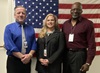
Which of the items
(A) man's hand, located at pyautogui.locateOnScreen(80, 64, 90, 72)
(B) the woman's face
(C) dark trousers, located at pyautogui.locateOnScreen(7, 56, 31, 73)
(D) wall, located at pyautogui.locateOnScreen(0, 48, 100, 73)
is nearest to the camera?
(A) man's hand, located at pyautogui.locateOnScreen(80, 64, 90, 72)

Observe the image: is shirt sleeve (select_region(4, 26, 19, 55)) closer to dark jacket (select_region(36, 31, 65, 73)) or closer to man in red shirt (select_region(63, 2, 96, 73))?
dark jacket (select_region(36, 31, 65, 73))

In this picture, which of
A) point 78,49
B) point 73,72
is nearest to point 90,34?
point 78,49

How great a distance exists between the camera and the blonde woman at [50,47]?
2.66 meters

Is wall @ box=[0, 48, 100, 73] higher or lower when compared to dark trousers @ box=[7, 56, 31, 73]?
lower

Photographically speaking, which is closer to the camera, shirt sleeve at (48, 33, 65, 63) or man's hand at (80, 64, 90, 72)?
man's hand at (80, 64, 90, 72)

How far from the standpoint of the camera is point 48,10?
3.13 m

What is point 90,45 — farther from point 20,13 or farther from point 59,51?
point 20,13

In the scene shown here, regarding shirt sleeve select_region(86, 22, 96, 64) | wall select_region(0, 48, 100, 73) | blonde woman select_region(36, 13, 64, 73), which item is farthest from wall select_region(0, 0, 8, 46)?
shirt sleeve select_region(86, 22, 96, 64)

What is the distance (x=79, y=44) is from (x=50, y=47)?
15.2 inches

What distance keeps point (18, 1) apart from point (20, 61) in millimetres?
954

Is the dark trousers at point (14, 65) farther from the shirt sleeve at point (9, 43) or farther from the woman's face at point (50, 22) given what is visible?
the woman's face at point (50, 22)

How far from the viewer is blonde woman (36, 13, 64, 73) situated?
105 inches

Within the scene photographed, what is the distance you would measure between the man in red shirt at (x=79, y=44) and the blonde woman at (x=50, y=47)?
0.13 meters

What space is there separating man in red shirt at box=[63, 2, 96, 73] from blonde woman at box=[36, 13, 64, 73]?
13 centimetres
